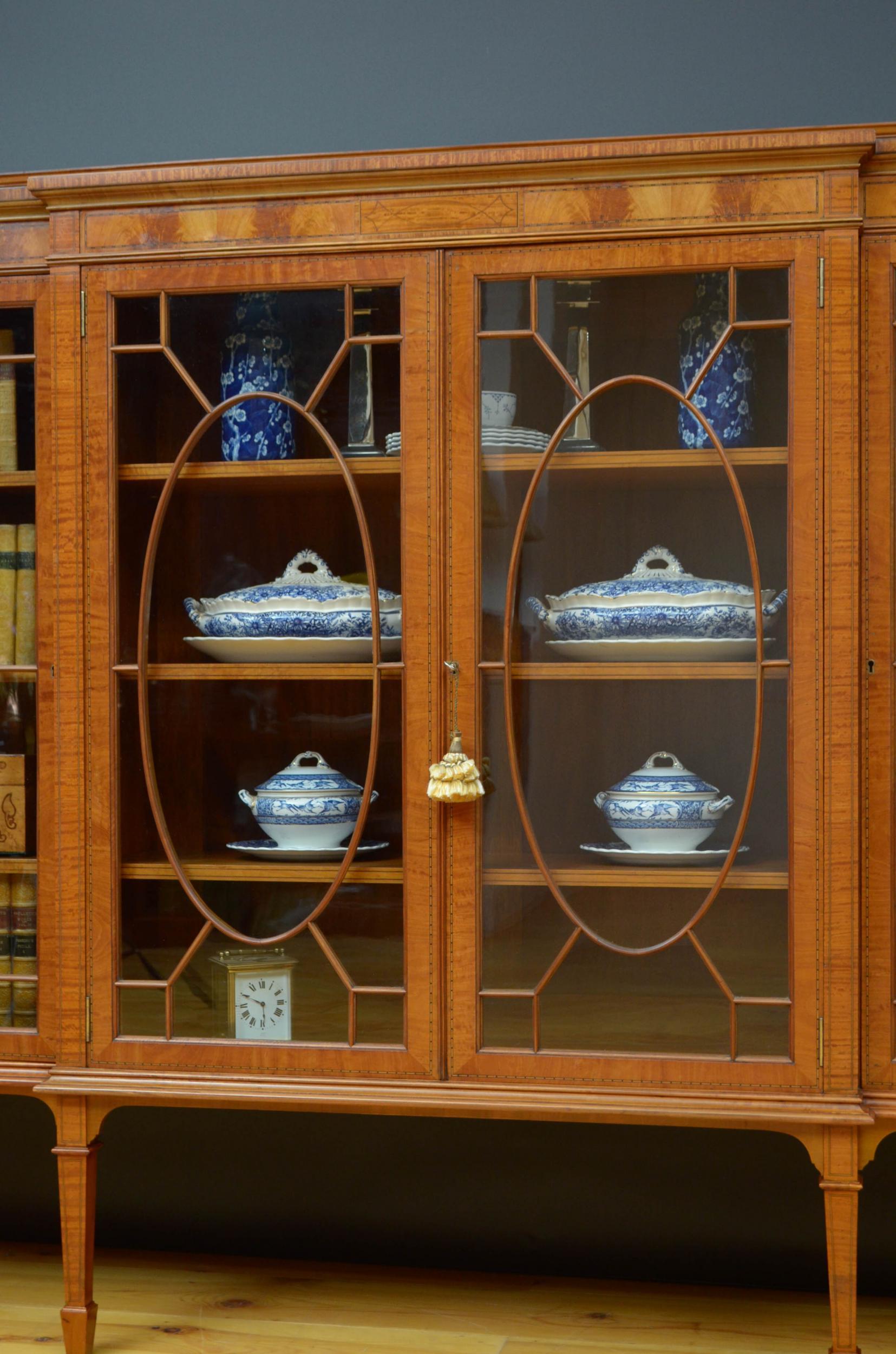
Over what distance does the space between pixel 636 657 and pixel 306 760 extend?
42 centimetres

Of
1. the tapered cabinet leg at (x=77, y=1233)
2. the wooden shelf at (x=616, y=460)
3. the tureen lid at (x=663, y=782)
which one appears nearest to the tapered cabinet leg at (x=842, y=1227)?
the tureen lid at (x=663, y=782)

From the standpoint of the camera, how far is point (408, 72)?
214 cm

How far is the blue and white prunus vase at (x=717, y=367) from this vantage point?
1572mm

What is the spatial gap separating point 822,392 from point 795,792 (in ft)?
1.49

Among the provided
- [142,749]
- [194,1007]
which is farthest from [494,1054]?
[142,749]

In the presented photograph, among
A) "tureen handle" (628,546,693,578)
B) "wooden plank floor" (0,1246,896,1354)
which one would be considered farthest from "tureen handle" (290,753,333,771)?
"wooden plank floor" (0,1246,896,1354)

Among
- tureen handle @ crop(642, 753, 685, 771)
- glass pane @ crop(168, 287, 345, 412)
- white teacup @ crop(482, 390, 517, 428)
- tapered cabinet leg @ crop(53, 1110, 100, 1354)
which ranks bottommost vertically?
tapered cabinet leg @ crop(53, 1110, 100, 1354)

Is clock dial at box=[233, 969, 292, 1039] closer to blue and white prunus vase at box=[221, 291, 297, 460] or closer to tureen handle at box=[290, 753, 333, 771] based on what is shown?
tureen handle at box=[290, 753, 333, 771]

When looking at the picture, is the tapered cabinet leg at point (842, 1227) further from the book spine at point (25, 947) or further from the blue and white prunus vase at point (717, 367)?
the book spine at point (25, 947)

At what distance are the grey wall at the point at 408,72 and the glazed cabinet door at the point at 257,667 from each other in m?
0.62

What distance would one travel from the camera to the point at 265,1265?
81.3 inches

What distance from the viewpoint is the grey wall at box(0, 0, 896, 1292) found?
2.02 meters

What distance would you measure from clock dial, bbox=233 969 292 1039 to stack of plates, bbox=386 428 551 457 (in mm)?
680

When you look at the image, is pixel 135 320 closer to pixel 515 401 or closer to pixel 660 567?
pixel 515 401
